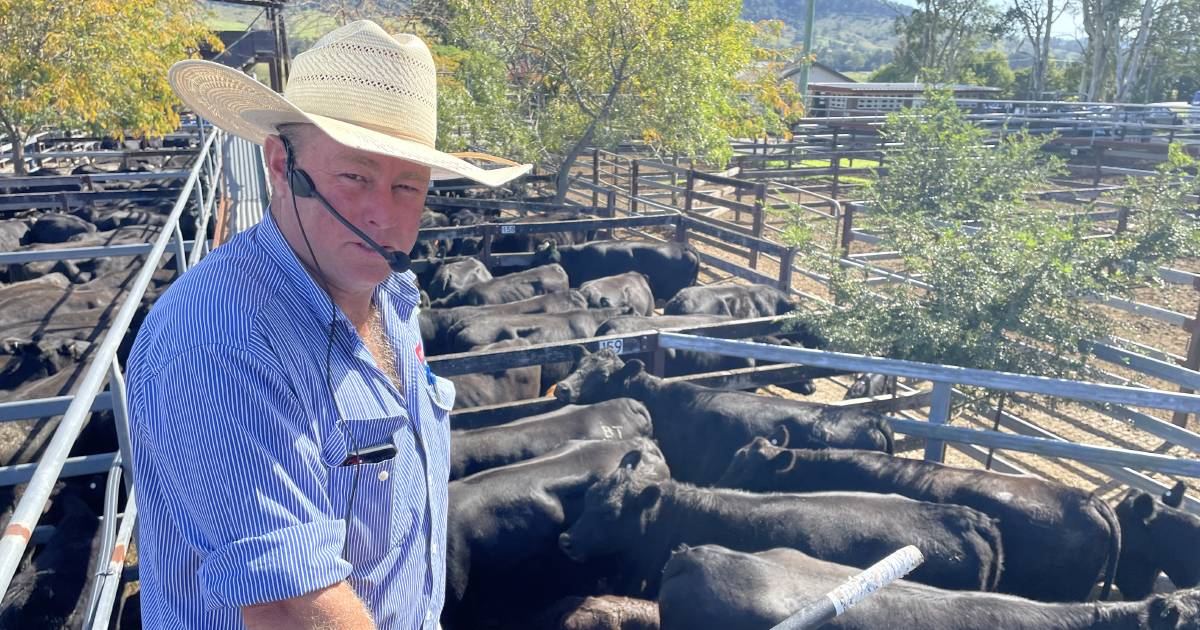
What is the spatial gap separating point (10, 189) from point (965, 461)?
13300 mm

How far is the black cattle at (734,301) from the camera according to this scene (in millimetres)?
9359

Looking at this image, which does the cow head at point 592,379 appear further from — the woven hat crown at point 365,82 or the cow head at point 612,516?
the woven hat crown at point 365,82

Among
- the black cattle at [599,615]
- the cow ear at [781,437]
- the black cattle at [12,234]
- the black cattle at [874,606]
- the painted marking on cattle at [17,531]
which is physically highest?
the painted marking on cattle at [17,531]

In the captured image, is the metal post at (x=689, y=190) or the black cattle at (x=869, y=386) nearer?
the black cattle at (x=869, y=386)

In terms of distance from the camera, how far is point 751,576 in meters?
3.79

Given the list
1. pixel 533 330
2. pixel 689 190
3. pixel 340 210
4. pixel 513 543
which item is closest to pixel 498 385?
pixel 533 330

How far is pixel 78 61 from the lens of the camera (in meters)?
10.9

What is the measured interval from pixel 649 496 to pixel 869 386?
11.3ft

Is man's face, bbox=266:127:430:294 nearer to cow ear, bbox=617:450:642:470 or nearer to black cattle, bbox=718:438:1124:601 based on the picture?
cow ear, bbox=617:450:642:470

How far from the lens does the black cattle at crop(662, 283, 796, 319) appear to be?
9.36 metres

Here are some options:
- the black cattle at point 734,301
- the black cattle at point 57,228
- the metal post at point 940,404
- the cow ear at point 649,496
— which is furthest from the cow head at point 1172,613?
the black cattle at point 57,228

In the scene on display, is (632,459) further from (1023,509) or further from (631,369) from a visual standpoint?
(1023,509)

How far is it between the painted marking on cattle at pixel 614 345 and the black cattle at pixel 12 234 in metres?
7.76

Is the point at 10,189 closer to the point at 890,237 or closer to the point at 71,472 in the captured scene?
the point at 71,472
